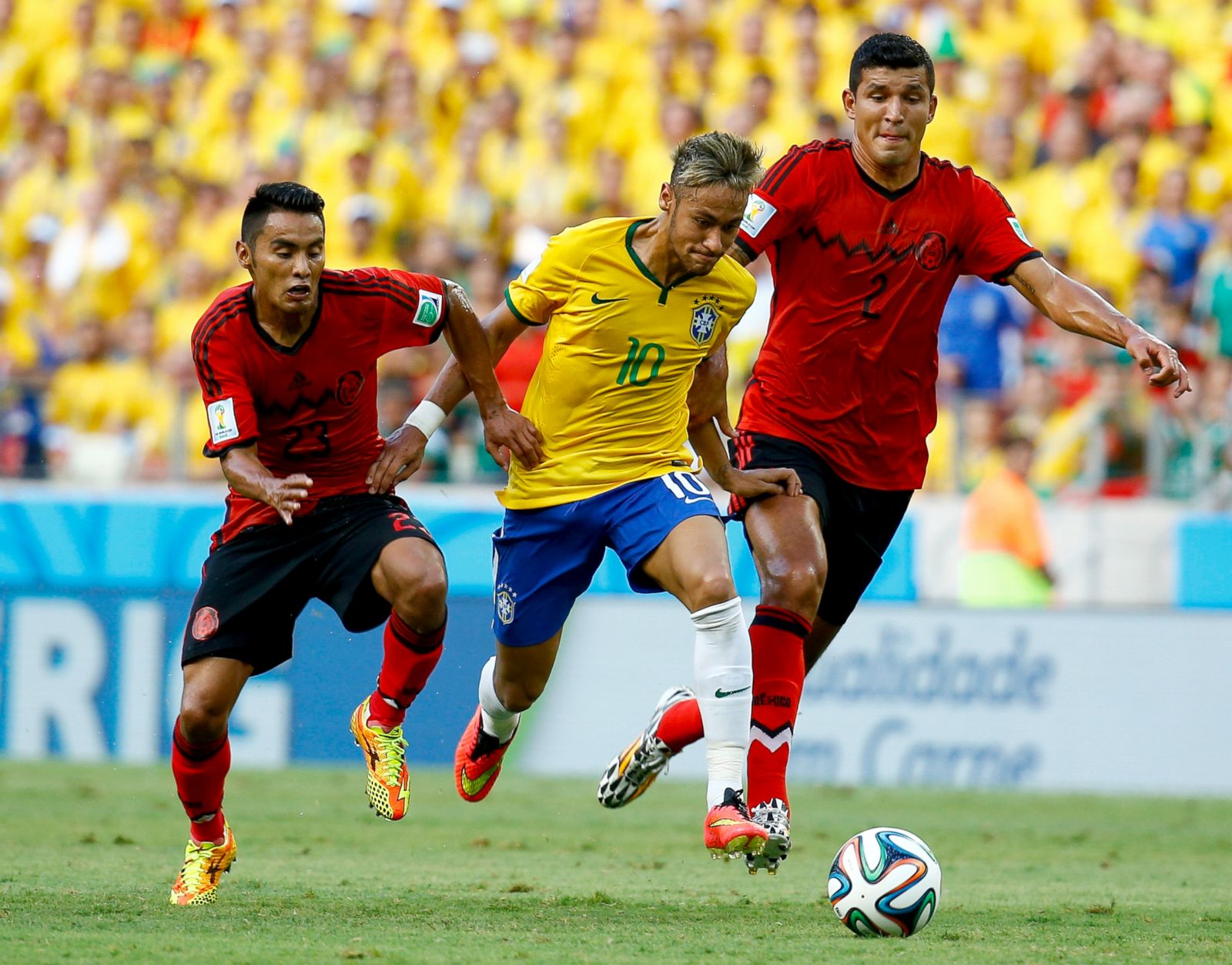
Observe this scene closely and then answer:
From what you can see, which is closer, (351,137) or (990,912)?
(990,912)

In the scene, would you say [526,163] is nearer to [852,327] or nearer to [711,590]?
[852,327]

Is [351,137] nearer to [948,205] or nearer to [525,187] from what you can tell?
[525,187]

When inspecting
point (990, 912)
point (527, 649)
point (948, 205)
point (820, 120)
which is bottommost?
point (990, 912)

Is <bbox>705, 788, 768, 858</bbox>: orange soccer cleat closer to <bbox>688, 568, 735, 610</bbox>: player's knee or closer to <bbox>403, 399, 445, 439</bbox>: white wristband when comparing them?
<bbox>688, 568, 735, 610</bbox>: player's knee

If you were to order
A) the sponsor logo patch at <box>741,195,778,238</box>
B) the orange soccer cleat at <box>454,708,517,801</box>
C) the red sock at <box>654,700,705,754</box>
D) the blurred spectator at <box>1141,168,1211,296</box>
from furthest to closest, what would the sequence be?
the blurred spectator at <box>1141,168,1211,296</box> → the orange soccer cleat at <box>454,708,517,801</box> → the red sock at <box>654,700,705,754</box> → the sponsor logo patch at <box>741,195,778,238</box>

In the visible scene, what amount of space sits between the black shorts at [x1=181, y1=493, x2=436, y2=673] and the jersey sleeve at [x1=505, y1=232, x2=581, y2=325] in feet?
3.01

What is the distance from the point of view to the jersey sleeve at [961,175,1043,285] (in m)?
6.76

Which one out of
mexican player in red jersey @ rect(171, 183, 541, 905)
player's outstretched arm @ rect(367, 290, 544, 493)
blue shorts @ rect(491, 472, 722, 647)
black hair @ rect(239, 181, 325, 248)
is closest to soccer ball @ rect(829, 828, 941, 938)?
blue shorts @ rect(491, 472, 722, 647)

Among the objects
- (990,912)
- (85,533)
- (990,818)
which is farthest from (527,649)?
(85,533)

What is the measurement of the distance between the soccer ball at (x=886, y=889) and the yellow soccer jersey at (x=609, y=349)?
1.64 metres

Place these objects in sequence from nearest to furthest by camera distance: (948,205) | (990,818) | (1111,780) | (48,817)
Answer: (948,205)
(48,817)
(990,818)
(1111,780)

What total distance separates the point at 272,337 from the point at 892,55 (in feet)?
8.00

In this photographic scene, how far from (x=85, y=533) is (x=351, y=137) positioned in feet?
15.2

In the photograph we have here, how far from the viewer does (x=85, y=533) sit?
12.3 meters
